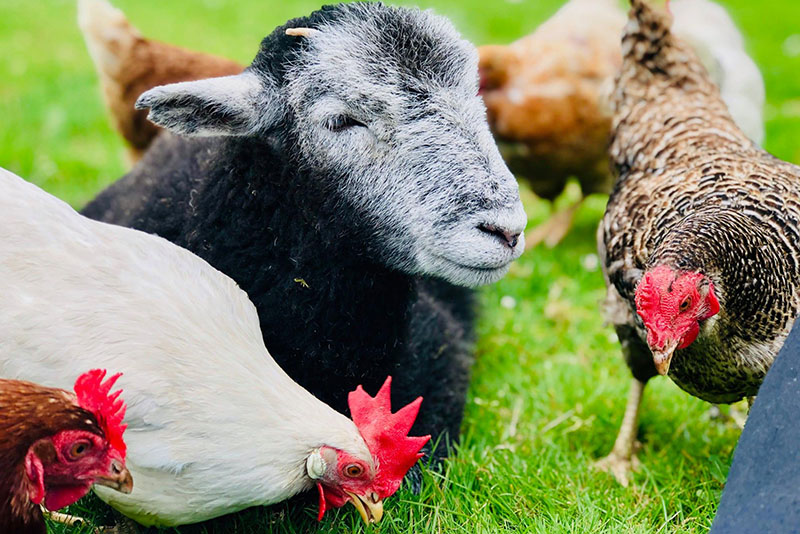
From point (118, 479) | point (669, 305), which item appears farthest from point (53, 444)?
point (669, 305)

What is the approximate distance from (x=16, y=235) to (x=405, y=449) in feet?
4.34

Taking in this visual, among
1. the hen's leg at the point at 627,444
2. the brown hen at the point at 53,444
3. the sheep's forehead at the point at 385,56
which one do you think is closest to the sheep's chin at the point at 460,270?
the sheep's forehead at the point at 385,56

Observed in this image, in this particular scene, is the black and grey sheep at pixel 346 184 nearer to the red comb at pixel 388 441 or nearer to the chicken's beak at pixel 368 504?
the red comb at pixel 388 441

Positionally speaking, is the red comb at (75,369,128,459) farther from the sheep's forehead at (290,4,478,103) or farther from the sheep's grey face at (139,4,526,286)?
the sheep's forehead at (290,4,478,103)

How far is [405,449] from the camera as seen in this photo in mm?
2734

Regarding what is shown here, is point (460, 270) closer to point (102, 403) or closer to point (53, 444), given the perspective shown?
point (102, 403)

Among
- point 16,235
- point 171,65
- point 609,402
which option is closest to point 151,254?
point 16,235

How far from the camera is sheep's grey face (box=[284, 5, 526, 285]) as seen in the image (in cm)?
281

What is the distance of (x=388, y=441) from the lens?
8.92 feet

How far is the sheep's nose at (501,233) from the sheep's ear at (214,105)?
0.81m

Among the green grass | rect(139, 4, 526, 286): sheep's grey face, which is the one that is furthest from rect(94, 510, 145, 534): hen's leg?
rect(139, 4, 526, 286): sheep's grey face

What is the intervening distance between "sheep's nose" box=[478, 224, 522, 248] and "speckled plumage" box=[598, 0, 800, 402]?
520 millimetres

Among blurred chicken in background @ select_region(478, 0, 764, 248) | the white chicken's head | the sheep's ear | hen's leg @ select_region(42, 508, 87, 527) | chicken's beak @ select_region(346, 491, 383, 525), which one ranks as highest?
the sheep's ear

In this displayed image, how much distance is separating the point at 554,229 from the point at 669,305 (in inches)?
137
